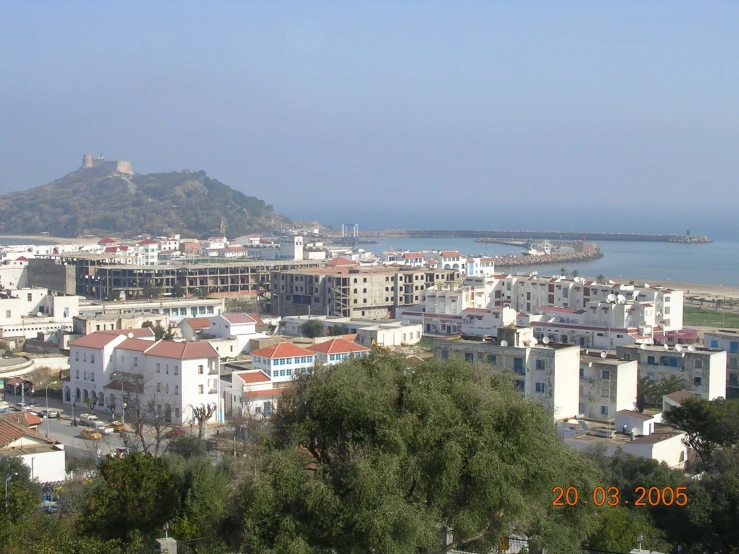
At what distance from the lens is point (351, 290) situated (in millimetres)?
35312

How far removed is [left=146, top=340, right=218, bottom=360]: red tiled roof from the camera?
59.3 ft

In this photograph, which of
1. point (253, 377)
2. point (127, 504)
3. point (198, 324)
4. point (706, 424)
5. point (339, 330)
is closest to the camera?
point (127, 504)

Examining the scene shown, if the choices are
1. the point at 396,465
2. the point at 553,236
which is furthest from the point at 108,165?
the point at 396,465

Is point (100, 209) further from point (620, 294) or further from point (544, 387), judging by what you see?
point (544, 387)

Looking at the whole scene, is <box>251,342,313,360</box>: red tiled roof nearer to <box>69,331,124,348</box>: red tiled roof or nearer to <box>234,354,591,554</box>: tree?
<box>69,331,124,348</box>: red tiled roof

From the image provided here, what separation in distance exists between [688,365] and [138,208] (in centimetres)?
8726

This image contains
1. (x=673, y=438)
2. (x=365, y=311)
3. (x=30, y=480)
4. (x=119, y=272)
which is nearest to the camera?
(x=30, y=480)

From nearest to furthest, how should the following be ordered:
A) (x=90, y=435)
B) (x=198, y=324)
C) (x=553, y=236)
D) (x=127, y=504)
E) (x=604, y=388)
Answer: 1. (x=127, y=504)
2. (x=90, y=435)
3. (x=604, y=388)
4. (x=198, y=324)
5. (x=553, y=236)

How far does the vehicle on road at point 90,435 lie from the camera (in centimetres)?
1616

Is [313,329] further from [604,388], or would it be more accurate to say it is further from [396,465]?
[396,465]

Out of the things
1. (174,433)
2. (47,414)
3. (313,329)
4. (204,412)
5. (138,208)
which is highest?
(138,208)

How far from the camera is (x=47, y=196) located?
115 m

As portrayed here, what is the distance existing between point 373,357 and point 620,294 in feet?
67.9

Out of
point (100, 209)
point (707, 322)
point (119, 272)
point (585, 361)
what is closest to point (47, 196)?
point (100, 209)
